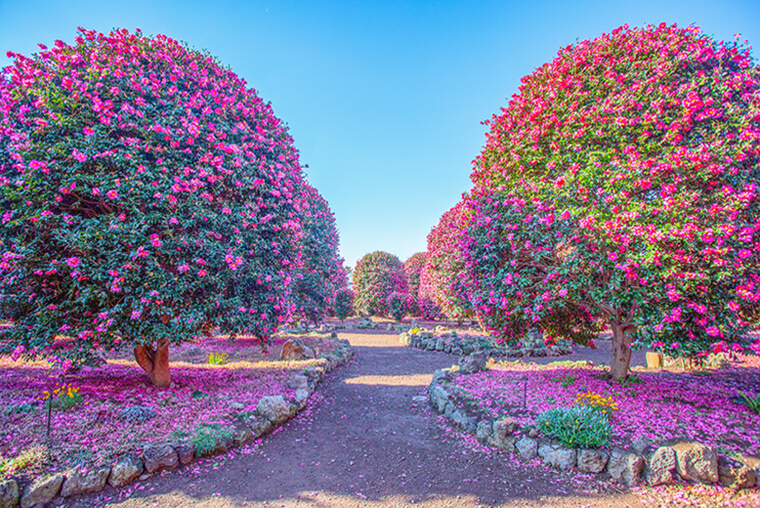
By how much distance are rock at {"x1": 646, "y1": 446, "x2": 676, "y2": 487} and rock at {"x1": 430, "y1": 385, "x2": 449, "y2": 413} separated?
3.59 meters

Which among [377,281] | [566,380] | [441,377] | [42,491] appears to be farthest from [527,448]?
[377,281]

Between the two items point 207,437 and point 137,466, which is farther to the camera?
point 207,437

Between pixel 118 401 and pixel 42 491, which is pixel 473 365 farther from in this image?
pixel 42 491

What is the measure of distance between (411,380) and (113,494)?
25.3 ft

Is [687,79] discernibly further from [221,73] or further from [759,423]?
[221,73]

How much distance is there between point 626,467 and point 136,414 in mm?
7305

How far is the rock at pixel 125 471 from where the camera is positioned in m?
4.31

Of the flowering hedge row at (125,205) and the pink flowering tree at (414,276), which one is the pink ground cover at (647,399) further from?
the pink flowering tree at (414,276)

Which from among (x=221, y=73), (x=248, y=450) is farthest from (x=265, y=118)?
(x=248, y=450)

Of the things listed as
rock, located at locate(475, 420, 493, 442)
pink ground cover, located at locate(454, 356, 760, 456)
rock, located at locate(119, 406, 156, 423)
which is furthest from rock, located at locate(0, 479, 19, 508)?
pink ground cover, located at locate(454, 356, 760, 456)

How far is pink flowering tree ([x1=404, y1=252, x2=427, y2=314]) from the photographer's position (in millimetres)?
28875

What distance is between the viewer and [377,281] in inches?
1139

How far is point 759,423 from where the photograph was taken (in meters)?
5.66

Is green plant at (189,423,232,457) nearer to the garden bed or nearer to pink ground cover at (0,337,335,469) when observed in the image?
the garden bed
